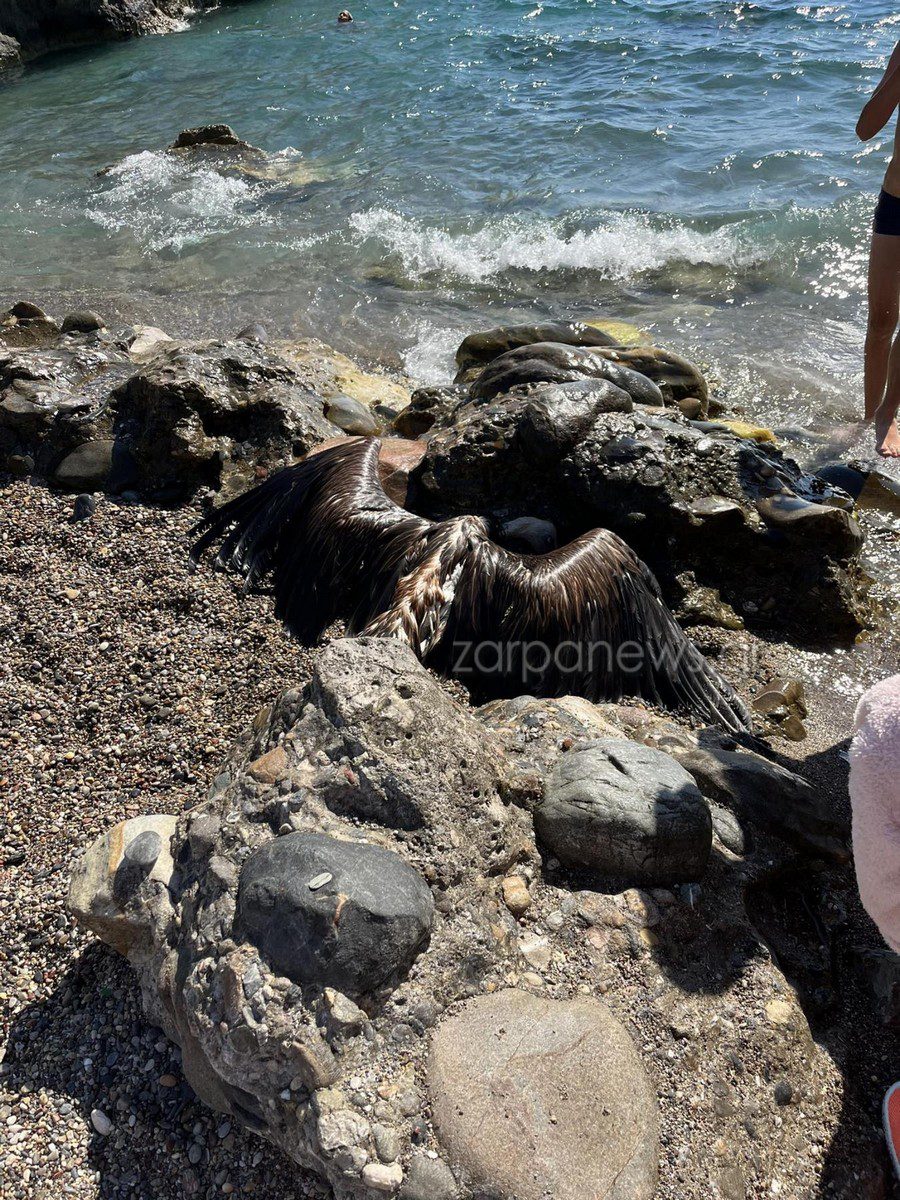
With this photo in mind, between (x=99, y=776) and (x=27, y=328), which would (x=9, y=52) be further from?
(x=99, y=776)

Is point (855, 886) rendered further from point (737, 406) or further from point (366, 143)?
point (366, 143)

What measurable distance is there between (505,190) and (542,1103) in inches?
414

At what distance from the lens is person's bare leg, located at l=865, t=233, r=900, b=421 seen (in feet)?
15.5

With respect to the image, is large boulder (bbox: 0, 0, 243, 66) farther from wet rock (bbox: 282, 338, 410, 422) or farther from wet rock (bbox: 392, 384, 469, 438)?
wet rock (bbox: 392, 384, 469, 438)

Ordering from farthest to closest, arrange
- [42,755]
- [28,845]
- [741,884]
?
[42,755] → [28,845] → [741,884]

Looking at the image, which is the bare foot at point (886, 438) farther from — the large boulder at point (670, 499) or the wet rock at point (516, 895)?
the wet rock at point (516, 895)

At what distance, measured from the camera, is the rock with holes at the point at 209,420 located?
447cm

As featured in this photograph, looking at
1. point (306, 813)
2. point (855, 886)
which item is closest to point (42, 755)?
point (306, 813)

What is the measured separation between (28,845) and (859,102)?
45.3 feet

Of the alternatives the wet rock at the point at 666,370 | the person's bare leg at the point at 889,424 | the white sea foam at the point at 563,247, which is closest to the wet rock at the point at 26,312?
the white sea foam at the point at 563,247

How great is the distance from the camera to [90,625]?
3521 mm

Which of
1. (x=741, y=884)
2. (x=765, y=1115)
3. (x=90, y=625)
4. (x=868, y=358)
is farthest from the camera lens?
(x=868, y=358)

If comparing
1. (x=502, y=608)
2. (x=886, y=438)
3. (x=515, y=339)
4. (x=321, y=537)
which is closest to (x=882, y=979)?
(x=502, y=608)

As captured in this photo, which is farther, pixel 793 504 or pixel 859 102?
pixel 859 102
